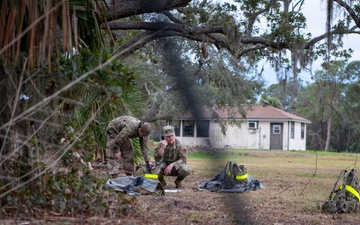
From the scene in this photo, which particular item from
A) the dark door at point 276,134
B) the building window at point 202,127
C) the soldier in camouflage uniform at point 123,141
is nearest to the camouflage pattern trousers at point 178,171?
the soldier in camouflage uniform at point 123,141

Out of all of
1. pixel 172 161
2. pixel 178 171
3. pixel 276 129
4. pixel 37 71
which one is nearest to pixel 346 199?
pixel 178 171

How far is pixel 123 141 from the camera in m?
12.0

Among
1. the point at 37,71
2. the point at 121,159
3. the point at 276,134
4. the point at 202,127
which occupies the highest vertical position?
the point at 37,71

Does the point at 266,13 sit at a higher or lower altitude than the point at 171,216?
higher

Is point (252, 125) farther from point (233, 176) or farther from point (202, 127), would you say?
point (202, 127)

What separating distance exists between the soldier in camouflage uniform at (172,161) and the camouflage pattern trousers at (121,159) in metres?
0.69

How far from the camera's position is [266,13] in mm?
15742

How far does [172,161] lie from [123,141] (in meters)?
1.01

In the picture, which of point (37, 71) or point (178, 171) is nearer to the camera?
point (37, 71)

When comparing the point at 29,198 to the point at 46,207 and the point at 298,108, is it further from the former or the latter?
the point at 298,108

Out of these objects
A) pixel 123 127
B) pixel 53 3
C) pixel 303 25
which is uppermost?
pixel 303 25

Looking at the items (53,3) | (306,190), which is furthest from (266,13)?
(53,3)

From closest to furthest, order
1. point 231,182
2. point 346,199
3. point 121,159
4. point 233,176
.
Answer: point 346,199, point 231,182, point 233,176, point 121,159

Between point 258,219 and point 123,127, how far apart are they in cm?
465
